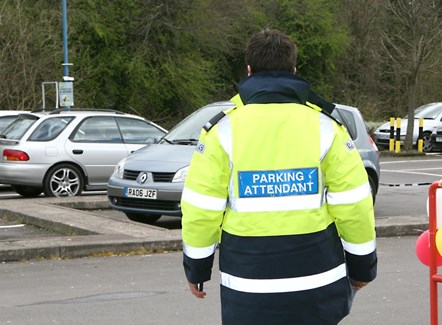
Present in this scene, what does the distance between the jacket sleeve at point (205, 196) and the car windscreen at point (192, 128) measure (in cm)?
879

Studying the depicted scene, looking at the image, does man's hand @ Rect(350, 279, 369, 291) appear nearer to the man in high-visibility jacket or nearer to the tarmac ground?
the man in high-visibility jacket

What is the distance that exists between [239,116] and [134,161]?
8.52 meters

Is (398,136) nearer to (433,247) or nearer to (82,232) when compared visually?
(82,232)

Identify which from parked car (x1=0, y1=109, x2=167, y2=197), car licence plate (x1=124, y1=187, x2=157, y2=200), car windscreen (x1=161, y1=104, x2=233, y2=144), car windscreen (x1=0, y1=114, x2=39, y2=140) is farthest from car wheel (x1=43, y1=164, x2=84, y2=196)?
car licence plate (x1=124, y1=187, x2=157, y2=200)

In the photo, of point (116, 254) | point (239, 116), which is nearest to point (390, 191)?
point (116, 254)

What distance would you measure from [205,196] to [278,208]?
0.30m

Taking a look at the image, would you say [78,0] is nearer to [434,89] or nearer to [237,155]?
[434,89]

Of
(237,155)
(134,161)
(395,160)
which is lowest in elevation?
(395,160)

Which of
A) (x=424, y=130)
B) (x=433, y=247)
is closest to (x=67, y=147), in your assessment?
(x=433, y=247)

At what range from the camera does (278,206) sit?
12.9 feet

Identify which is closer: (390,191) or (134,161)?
(134,161)

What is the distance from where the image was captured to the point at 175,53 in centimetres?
3725

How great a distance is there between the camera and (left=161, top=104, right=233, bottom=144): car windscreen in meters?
13.0

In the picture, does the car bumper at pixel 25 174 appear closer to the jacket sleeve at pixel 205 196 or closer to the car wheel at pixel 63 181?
the car wheel at pixel 63 181
